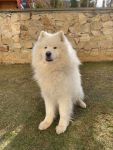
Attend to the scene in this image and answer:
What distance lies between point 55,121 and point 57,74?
527 millimetres

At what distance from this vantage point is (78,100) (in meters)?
3.15

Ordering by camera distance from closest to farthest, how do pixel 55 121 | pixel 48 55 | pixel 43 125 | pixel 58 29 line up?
1. pixel 48 55
2. pixel 43 125
3. pixel 55 121
4. pixel 58 29

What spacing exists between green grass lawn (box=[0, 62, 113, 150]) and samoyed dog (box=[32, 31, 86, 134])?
0.13 metres

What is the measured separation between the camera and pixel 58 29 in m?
5.23

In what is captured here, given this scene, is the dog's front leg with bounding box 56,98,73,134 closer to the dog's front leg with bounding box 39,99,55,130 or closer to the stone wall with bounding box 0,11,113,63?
the dog's front leg with bounding box 39,99,55,130

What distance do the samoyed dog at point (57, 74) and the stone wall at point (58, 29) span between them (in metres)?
2.49

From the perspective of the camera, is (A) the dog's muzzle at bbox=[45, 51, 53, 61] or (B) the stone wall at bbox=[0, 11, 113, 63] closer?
(A) the dog's muzzle at bbox=[45, 51, 53, 61]

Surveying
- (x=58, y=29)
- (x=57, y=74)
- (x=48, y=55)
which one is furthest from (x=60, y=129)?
(x=58, y=29)

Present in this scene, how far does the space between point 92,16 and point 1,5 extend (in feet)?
7.11

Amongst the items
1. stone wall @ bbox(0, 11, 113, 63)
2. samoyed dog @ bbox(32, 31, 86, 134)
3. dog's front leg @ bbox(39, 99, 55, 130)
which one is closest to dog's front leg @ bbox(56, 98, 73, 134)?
samoyed dog @ bbox(32, 31, 86, 134)

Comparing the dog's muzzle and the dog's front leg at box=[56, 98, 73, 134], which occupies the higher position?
the dog's muzzle

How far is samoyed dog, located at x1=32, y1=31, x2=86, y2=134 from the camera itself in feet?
8.79

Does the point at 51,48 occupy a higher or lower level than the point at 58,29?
lower

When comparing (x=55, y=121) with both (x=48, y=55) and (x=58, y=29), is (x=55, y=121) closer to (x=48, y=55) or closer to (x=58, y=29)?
(x=48, y=55)
